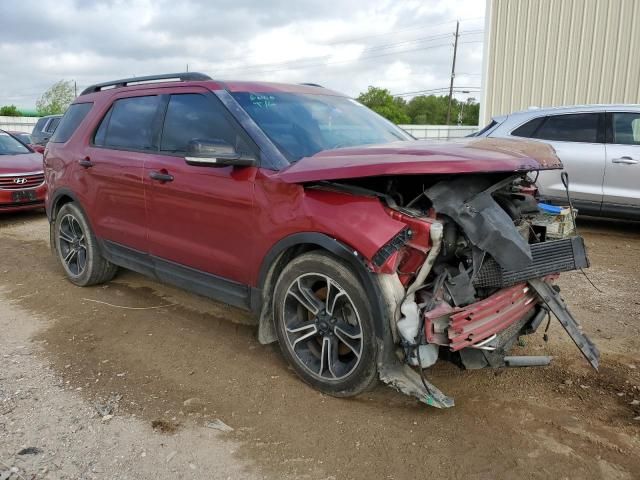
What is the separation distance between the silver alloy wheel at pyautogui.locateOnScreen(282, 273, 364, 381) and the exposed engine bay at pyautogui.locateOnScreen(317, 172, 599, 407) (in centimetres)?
30

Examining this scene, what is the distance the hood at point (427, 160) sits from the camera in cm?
269

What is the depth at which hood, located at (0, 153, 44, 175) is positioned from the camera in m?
9.51

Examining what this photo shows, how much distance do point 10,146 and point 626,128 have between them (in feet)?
35.4

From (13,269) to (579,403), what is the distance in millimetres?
6096

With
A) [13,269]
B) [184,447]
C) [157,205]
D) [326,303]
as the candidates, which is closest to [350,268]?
[326,303]

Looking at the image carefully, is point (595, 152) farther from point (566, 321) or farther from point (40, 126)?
point (40, 126)

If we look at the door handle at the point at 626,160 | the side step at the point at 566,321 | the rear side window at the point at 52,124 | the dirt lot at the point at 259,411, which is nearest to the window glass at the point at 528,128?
the door handle at the point at 626,160

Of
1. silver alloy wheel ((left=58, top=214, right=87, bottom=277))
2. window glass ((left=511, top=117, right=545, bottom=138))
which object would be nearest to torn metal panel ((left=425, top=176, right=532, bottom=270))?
silver alloy wheel ((left=58, top=214, right=87, bottom=277))

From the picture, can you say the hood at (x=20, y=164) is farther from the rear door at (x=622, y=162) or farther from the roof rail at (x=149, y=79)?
the rear door at (x=622, y=162)

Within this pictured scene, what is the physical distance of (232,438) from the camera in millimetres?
2943

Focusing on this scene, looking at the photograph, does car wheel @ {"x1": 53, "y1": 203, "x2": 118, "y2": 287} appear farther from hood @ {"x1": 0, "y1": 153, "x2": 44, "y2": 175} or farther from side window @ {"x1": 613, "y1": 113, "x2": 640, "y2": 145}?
side window @ {"x1": 613, "y1": 113, "x2": 640, "y2": 145}

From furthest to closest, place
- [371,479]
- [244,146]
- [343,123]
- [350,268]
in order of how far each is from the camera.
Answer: [343,123], [244,146], [350,268], [371,479]

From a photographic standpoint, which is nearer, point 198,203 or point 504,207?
point 504,207

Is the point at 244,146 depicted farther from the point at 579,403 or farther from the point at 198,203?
the point at 579,403
